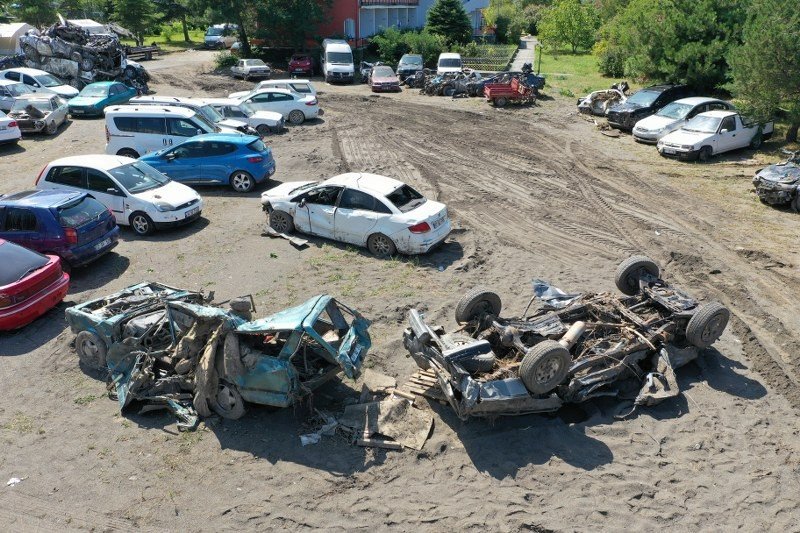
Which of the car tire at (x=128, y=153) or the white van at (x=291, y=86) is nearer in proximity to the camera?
the car tire at (x=128, y=153)

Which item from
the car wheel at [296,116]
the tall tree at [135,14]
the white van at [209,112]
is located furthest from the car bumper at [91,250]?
the tall tree at [135,14]

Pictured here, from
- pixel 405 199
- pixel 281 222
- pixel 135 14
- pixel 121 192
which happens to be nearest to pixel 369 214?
pixel 405 199

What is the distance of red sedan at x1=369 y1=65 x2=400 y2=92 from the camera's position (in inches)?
1355

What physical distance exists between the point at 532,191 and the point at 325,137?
9.33 metres

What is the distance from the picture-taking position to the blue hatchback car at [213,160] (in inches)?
690

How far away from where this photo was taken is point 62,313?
37.1 feet

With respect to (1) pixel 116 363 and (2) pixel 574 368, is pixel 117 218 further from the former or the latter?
(2) pixel 574 368

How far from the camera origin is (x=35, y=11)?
48344 millimetres

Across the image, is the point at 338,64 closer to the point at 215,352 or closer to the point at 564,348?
the point at 215,352

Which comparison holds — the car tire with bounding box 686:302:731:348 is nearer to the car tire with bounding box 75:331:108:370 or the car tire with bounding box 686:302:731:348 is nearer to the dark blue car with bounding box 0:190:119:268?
the car tire with bounding box 75:331:108:370

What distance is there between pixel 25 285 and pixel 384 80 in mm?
26624

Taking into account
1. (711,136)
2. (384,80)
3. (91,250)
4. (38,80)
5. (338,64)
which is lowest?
(91,250)

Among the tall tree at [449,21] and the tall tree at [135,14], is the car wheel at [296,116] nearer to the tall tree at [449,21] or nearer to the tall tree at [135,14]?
the tall tree at [449,21]

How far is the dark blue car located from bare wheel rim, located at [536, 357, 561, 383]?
29.9 feet
